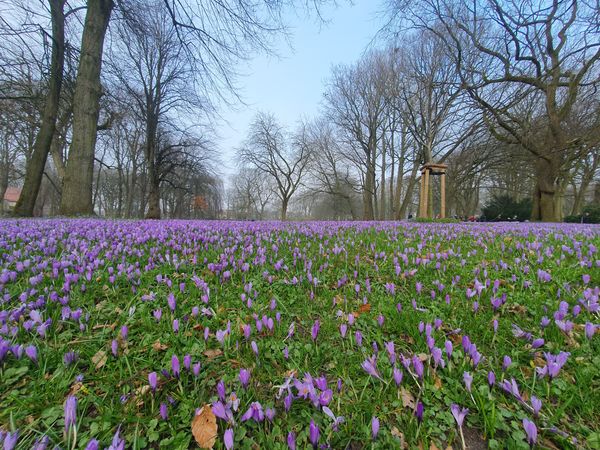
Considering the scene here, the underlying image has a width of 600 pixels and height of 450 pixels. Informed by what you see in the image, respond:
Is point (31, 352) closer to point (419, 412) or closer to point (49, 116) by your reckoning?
point (419, 412)

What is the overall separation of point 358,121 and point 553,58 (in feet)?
46.8

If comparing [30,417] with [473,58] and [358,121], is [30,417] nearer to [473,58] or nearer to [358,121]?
[473,58]

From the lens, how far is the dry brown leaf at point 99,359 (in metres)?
1.41

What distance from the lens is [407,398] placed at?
1195 mm

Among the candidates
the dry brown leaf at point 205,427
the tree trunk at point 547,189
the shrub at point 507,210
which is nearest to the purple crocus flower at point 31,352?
the dry brown leaf at point 205,427

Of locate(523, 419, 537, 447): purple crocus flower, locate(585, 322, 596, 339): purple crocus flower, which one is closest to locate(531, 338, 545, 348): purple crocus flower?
locate(585, 322, 596, 339): purple crocus flower

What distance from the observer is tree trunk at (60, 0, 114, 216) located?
27.5 ft

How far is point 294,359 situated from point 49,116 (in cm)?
1319

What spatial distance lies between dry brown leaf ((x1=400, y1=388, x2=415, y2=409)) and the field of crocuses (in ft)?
0.04

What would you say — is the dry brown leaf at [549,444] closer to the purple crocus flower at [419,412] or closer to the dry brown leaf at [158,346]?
the purple crocus flower at [419,412]

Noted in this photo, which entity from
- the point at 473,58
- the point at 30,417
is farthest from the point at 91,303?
the point at 473,58

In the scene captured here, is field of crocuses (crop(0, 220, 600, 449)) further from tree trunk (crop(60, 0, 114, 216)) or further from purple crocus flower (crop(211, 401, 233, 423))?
tree trunk (crop(60, 0, 114, 216))

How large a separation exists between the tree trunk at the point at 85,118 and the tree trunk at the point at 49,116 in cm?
228

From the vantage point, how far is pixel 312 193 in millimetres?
34656
